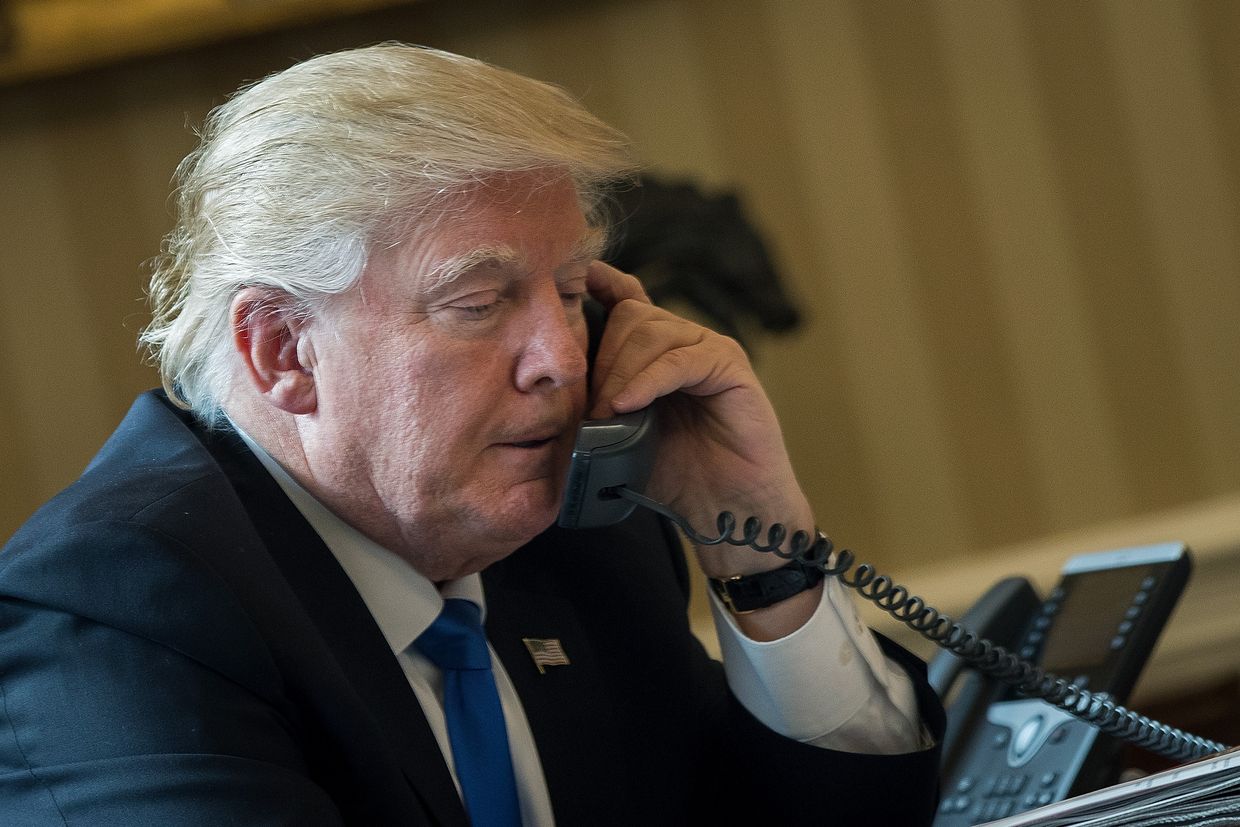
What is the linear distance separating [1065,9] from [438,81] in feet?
5.94

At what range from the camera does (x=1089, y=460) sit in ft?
9.06

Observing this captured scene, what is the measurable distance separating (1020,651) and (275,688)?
856 millimetres

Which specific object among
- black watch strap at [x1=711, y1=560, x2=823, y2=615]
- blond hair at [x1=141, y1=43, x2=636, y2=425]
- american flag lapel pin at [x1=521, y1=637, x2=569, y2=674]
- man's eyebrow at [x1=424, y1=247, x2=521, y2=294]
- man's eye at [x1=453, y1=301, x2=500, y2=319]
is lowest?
american flag lapel pin at [x1=521, y1=637, x2=569, y2=674]

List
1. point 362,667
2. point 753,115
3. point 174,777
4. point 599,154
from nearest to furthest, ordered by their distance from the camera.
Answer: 1. point 174,777
2. point 362,667
3. point 599,154
4. point 753,115

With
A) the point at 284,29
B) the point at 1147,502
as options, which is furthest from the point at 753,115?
the point at 1147,502

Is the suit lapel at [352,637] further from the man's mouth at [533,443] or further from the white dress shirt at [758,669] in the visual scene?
the man's mouth at [533,443]

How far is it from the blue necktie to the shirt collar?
3cm

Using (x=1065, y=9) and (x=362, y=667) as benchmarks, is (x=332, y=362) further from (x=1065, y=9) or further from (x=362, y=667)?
(x=1065, y=9)

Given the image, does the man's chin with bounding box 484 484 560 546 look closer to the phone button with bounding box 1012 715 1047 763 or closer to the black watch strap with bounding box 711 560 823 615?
the black watch strap with bounding box 711 560 823 615

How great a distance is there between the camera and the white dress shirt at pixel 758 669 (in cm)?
127

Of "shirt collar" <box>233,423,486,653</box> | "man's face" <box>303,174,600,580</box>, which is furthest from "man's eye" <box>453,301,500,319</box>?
"shirt collar" <box>233,423,486,653</box>

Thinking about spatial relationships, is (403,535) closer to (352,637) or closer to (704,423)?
(352,637)

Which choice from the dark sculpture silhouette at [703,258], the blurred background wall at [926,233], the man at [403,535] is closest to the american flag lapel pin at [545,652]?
the man at [403,535]

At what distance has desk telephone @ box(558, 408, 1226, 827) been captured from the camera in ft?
4.17
